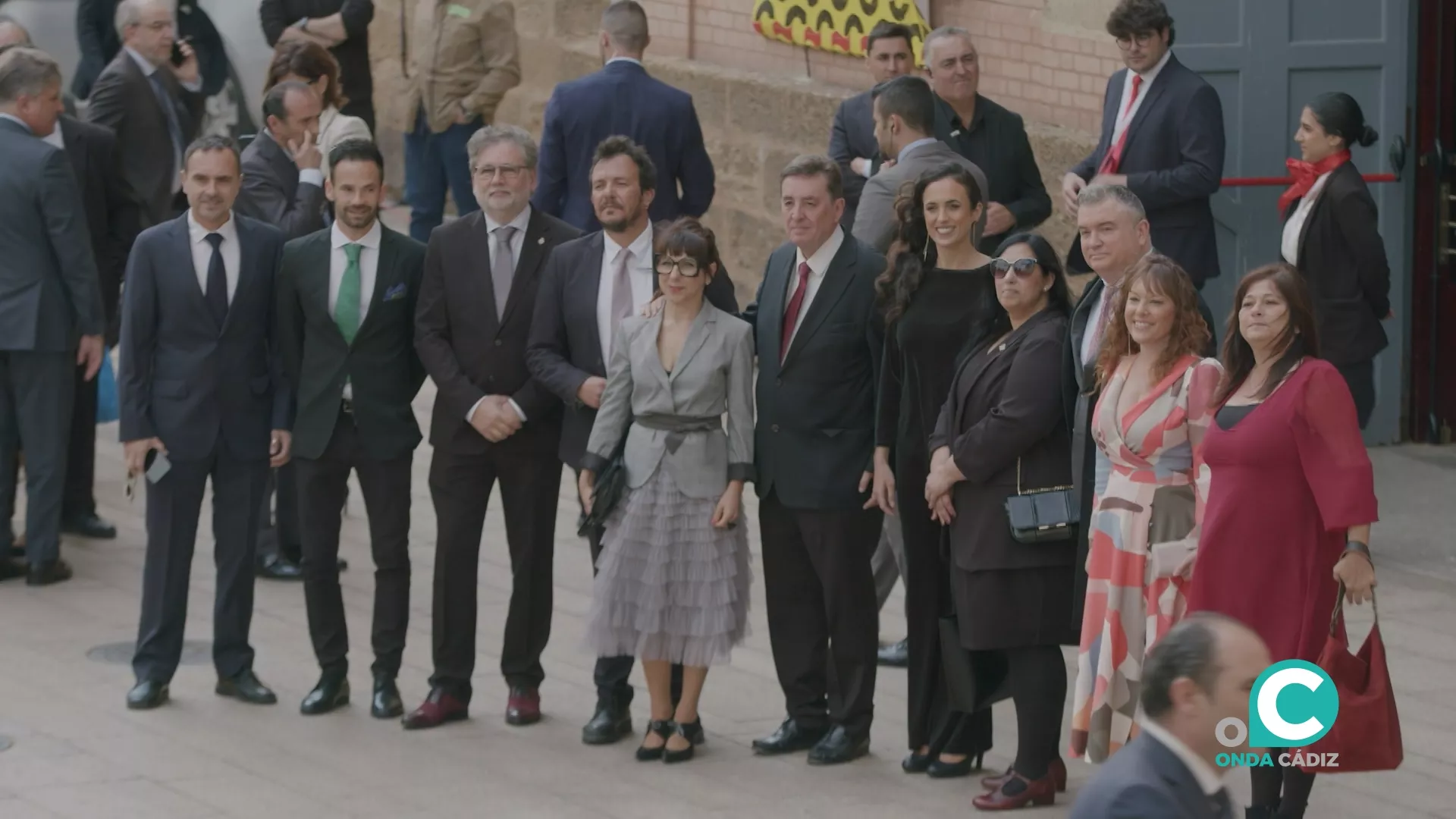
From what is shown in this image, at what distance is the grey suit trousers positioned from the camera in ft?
32.8

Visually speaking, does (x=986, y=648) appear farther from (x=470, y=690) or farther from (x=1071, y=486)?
(x=470, y=690)

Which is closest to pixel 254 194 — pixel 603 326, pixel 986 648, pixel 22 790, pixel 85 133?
pixel 85 133

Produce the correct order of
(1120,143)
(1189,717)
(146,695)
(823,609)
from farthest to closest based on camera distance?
(1120,143) → (146,695) → (823,609) → (1189,717)

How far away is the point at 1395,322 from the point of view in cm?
1148

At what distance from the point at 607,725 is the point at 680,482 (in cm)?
97

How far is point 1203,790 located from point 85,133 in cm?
719

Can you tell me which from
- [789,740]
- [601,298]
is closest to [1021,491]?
[789,740]

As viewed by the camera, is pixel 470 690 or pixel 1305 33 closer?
pixel 470 690

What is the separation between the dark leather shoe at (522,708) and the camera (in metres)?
8.16

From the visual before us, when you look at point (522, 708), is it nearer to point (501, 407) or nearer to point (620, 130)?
point (501, 407)

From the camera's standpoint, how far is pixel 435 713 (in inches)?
320

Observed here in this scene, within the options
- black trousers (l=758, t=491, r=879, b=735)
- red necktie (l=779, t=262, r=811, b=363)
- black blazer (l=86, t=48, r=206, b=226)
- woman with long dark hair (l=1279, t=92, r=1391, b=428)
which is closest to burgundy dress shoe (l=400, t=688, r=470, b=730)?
black trousers (l=758, t=491, r=879, b=735)

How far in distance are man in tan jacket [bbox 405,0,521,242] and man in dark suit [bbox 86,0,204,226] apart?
301 cm

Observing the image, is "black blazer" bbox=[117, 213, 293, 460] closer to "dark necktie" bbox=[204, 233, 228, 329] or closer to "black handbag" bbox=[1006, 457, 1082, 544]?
"dark necktie" bbox=[204, 233, 228, 329]
